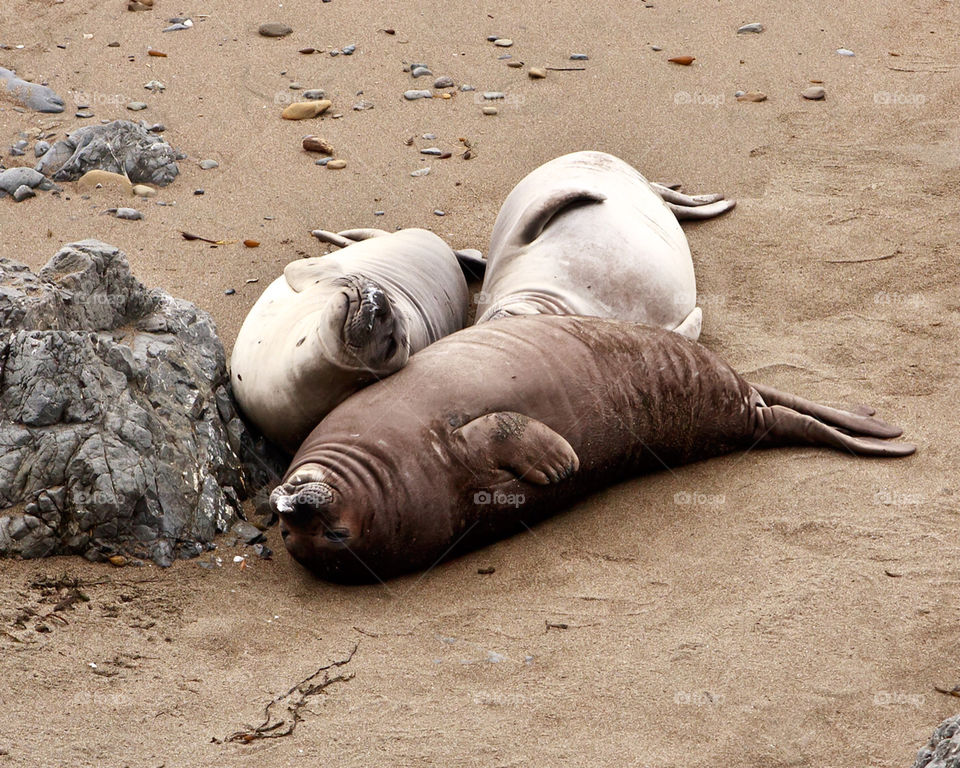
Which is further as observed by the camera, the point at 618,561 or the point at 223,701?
the point at 618,561

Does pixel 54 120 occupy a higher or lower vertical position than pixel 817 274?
higher

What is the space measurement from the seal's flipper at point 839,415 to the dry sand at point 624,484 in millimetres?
120

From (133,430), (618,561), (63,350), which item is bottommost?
(618,561)

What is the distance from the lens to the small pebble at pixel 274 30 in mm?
9000

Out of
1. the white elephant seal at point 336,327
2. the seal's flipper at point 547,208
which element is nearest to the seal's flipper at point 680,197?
the seal's flipper at point 547,208

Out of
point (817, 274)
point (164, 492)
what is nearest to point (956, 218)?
point (817, 274)

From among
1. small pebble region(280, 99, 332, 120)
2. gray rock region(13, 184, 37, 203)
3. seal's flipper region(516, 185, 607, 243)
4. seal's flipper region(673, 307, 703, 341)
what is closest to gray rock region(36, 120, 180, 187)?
gray rock region(13, 184, 37, 203)

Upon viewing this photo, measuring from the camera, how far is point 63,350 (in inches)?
183

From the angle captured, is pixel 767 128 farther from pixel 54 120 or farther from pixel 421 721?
pixel 421 721

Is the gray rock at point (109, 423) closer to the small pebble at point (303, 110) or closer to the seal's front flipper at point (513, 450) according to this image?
the seal's front flipper at point (513, 450)

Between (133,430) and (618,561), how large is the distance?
6.33 ft

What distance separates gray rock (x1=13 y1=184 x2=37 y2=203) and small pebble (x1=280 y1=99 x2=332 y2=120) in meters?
1.83

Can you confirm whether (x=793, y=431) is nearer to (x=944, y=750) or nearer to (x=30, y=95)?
(x=944, y=750)

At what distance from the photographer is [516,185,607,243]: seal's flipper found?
20.8ft
